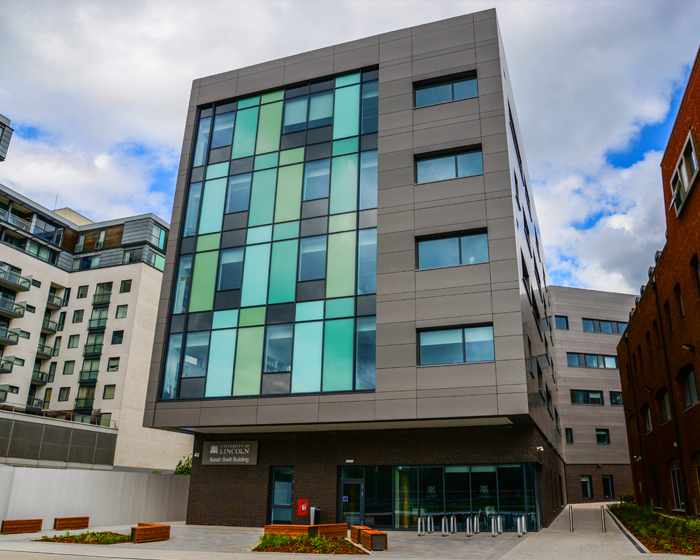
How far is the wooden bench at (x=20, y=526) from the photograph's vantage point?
2242cm

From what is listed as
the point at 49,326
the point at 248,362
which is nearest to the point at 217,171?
the point at 248,362

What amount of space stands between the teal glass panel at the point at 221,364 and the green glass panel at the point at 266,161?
8.73 m

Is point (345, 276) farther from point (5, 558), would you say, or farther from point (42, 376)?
point (42, 376)

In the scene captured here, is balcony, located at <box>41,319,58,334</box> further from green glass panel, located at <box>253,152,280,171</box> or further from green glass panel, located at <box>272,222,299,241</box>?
green glass panel, located at <box>272,222,299,241</box>

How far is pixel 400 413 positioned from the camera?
23.6m

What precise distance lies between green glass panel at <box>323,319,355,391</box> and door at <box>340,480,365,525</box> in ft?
15.4

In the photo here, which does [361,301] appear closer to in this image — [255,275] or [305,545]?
[255,275]

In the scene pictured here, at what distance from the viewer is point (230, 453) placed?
28.4m

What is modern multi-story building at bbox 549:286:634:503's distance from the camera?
57.5m

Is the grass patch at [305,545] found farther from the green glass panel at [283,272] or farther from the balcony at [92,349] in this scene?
the balcony at [92,349]

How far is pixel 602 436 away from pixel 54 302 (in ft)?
183

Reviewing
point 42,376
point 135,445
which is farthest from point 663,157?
point 42,376

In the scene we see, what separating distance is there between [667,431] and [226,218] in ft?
80.2

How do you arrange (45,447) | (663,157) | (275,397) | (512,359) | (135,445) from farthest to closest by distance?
(135,445)
(45,447)
(663,157)
(275,397)
(512,359)
